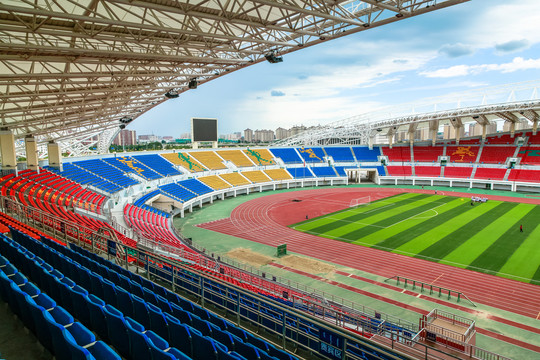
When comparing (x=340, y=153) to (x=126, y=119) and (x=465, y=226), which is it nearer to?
(x=465, y=226)

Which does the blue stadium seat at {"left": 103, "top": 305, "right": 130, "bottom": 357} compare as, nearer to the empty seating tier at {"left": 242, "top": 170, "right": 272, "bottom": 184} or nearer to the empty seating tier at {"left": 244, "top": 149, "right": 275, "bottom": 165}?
the empty seating tier at {"left": 242, "top": 170, "right": 272, "bottom": 184}

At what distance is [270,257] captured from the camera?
21.5m

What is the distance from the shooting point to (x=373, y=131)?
2427 inches

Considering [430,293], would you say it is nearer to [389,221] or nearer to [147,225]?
[389,221]

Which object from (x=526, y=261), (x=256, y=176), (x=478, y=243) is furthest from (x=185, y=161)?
Answer: (x=526, y=261)

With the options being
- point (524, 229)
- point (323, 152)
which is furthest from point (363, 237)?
point (323, 152)

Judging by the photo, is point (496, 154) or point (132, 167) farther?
point (496, 154)

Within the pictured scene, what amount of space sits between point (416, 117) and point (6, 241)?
54.2 metres

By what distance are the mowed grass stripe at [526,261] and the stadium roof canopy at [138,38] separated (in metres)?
15.6

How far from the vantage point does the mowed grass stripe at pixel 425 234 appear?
23.0 meters

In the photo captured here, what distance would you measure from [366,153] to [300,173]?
15.3m

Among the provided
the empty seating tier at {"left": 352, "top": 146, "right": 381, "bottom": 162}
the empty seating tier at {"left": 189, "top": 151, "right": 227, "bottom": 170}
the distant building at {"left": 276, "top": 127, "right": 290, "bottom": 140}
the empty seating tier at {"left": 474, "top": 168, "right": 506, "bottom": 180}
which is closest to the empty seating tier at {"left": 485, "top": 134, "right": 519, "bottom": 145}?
the empty seating tier at {"left": 474, "top": 168, "right": 506, "bottom": 180}

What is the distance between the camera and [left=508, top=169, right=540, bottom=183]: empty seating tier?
44000 mm

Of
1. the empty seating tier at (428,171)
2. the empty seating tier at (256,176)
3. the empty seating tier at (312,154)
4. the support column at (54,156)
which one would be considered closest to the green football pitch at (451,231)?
the empty seating tier at (428,171)
